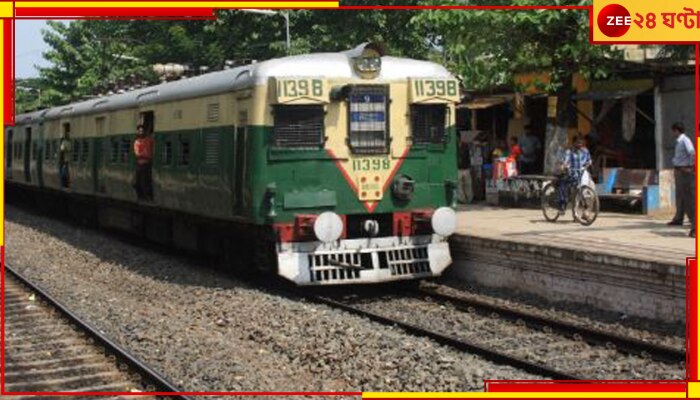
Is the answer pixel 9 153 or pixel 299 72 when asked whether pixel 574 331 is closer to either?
pixel 299 72

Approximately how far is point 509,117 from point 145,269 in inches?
531

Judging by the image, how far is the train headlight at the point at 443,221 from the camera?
12.1 m

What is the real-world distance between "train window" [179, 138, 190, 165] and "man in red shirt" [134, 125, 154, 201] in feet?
5.99

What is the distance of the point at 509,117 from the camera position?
25438 millimetres

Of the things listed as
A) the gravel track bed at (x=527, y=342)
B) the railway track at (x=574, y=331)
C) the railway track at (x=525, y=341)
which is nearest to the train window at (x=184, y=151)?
the railway track at (x=525, y=341)

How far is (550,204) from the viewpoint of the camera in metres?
15.4

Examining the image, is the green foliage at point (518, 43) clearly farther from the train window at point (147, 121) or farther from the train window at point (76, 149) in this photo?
the train window at point (76, 149)

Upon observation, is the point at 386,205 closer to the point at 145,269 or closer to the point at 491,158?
the point at 145,269

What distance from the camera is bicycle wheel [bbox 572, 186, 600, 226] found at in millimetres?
14297

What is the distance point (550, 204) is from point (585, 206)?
3.30 feet

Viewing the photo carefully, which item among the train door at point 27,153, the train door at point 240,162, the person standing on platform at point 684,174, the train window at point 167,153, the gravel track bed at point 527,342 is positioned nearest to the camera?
the gravel track bed at point 527,342

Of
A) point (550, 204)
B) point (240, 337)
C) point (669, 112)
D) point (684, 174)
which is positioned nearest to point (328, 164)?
point (240, 337)

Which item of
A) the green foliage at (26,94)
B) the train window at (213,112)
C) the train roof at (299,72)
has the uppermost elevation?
the green foliage at (26,94)

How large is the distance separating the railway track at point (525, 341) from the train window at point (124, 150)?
642 centimetres
